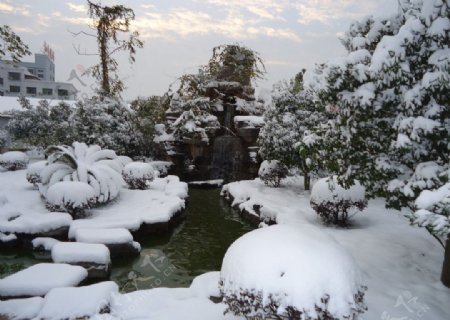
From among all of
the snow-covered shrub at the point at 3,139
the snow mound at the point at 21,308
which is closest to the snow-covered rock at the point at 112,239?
the snow mound at the point at 21,308

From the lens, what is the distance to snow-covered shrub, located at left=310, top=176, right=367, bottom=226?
8.00 metres

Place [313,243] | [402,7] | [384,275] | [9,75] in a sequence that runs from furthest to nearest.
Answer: [9,75], [384,275], [402,7], [313,243]

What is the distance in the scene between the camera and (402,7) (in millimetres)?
4703

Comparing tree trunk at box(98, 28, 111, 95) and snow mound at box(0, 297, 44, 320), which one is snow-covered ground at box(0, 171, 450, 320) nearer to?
snow mound at box(0, 297, 44, 320)

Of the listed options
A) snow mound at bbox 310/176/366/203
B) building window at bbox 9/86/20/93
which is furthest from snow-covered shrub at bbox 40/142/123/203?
building window at bbox 9/86/20/93

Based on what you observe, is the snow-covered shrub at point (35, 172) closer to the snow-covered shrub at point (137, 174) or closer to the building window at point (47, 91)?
the snow-covered shrub at point (137, 174)

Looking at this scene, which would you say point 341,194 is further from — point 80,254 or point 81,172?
point 81,172

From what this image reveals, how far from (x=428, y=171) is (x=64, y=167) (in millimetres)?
9198

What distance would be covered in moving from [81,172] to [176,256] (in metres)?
3.95

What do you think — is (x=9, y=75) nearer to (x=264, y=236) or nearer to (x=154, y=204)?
(x=154, y=204)

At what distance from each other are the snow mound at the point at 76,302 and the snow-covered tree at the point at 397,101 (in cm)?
410

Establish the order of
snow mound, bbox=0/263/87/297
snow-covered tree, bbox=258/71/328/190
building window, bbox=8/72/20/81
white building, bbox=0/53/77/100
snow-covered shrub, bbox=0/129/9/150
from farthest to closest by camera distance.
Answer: building window, bbox=8/72/20/81, white building, bbox=0/53/77/100, snow-covered shrub, bbox=0/129/9/150, snow-covered tree, bbox=258/71/328/190, snow mound, bbox=0/263/87/297

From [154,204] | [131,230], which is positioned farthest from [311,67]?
[154,204]

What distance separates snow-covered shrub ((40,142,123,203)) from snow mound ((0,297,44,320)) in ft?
15.2
